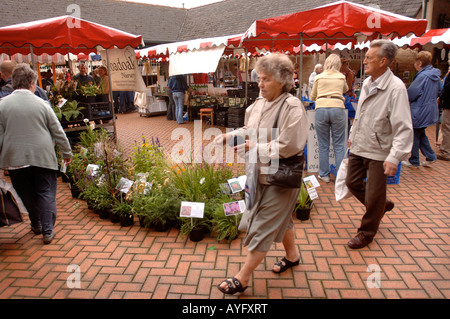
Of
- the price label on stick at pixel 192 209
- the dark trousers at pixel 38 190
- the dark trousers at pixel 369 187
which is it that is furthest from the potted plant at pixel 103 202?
the dark trousers at pixel 369 187

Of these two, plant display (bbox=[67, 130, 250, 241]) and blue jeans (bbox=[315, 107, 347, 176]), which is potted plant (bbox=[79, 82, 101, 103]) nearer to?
plant display (bbox=[67, 130, 250, 241])

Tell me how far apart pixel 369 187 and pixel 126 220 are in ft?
8.91

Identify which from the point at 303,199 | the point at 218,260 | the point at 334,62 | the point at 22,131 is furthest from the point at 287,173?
the point at 334,62

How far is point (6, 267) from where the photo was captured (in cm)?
311

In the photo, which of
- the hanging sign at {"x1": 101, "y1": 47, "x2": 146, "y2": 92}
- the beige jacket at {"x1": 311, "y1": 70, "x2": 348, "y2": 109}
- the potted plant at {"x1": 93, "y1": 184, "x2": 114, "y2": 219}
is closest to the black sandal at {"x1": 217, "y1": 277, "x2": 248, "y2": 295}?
the potted plant at {"x1": 93, "y1": 184, "x2": 114, "y2": 219}

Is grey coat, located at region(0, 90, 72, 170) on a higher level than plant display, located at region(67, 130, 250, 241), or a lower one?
higher

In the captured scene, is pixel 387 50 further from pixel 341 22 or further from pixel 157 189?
pixel 157 189

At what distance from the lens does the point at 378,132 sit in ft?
9.53

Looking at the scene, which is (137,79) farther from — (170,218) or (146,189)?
(170,218)

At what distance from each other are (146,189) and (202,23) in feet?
60.4

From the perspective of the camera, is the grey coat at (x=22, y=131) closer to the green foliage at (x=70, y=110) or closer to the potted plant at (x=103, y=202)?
the potted plant at (x=103, y=202)

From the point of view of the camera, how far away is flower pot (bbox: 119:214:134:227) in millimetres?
3840

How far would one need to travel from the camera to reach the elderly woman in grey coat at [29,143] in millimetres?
3225

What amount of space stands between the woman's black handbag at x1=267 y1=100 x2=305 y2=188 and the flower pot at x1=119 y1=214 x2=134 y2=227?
222 centimetres
